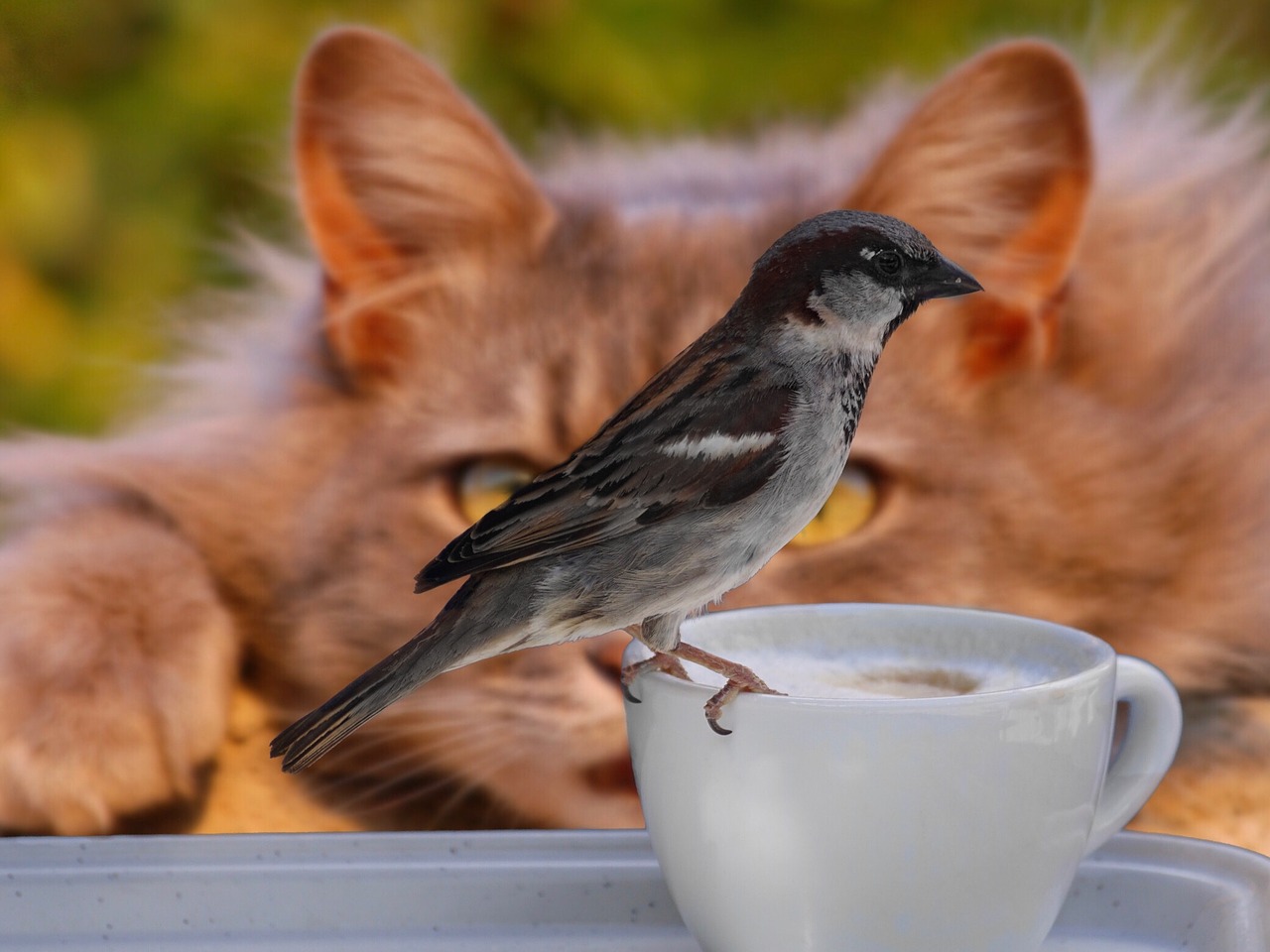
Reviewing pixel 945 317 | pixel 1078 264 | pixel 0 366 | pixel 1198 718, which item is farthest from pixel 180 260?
pixel 1198 718

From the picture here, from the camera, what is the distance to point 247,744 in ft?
3.85

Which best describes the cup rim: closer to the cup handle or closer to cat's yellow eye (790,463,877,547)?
the cup handle

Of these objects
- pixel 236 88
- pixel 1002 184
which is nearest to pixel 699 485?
pixel 1002 184

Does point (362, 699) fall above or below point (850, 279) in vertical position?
below

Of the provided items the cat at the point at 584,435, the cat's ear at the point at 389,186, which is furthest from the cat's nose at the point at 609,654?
the cat's ear at the point at 389,186

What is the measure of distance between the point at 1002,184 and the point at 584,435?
419 millimetres

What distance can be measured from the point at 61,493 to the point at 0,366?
0.43ft

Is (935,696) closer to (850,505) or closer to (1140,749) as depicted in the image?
(1140,749)

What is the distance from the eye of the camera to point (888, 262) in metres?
0.69

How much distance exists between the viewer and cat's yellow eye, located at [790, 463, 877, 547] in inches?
45.1

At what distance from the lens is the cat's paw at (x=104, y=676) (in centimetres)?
108

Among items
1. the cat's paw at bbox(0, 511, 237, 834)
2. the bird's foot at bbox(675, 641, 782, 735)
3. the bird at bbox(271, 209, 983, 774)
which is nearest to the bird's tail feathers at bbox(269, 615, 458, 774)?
the bird at bbox(271, 209, 983, 774)

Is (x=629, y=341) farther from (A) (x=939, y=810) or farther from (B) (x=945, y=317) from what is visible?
(A) (x=939, y=810)

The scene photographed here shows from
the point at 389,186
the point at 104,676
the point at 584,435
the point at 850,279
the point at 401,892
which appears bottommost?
the point at 104,676
